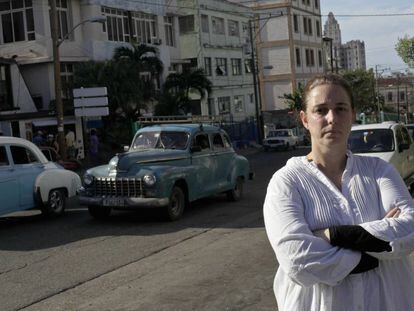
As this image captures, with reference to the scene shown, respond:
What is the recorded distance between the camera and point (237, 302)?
5.92 metres

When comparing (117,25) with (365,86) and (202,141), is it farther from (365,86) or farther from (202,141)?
(365,86)

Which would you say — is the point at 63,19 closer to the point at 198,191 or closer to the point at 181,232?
the point at 198,191

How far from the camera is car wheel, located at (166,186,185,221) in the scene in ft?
37.5

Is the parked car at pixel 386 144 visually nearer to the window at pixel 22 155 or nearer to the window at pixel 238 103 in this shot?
the window at pixel 22 155

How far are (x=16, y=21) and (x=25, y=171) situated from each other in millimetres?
23398

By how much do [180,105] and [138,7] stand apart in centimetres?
765

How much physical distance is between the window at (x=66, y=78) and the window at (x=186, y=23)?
16.8 metres

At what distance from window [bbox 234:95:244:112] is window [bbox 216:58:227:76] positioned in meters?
3.02

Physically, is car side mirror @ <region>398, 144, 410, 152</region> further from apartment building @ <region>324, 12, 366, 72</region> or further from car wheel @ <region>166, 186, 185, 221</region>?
apartment building @ <region>324, 12, 366, 72</region>

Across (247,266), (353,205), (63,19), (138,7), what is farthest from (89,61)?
(353,205)

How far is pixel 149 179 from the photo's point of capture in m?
11.2

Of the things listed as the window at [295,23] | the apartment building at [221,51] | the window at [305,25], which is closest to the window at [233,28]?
the apartment building at [221,51]

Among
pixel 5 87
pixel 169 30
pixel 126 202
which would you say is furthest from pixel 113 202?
pixel 169 30

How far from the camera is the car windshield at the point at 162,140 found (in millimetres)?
12938
